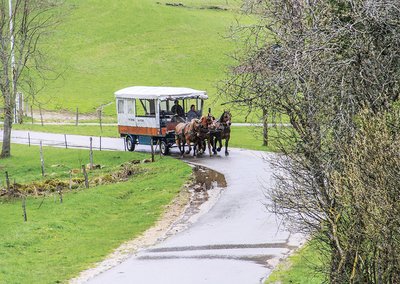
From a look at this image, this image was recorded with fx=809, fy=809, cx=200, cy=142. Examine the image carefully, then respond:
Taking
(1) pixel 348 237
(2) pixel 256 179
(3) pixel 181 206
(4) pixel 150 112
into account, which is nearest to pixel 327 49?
(1) pixel 348 237

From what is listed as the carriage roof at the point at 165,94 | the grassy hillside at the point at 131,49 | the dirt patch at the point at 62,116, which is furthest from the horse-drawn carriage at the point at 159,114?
the grassy hillside at the point at 131,49

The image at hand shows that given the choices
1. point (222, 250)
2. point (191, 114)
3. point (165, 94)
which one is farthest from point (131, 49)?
point (222, 250)

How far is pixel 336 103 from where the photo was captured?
553 inches

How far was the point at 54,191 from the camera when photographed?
1278 inches

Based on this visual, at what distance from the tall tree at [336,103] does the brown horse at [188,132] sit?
834 inches

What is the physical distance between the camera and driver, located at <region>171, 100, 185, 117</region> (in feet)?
131

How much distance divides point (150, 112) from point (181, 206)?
1331 centimetres

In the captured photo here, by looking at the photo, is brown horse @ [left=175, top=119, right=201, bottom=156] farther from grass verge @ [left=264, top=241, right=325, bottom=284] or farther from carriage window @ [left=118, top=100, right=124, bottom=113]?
grass verge @ [left=264, top=241, right=325, bottom=284]

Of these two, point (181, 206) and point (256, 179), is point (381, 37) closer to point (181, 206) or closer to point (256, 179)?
point (181, 206)

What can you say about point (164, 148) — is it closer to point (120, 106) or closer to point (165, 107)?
point (165, 107)

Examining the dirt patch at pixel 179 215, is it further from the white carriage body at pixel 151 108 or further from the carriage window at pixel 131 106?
the carriage window at pixel 131 106

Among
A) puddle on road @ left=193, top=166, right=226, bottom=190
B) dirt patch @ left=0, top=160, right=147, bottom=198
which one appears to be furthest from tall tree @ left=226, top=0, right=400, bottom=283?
dirt patch @ left=0, top=160, right=147, bottom=198

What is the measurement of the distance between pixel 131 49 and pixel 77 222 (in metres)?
67.5

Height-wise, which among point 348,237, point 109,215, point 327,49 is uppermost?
point 327,49
